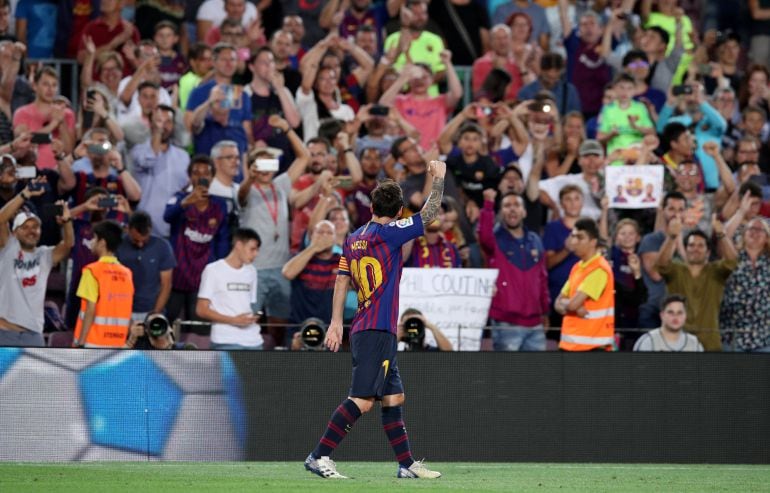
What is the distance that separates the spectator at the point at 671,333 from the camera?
14.8 meters

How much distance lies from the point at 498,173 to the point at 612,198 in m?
1.41

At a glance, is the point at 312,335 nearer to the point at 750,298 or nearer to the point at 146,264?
the point at 146,264

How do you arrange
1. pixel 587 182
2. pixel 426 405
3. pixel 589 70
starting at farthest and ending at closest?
pixel 589 70
pixel 587 182
pixel 426 405

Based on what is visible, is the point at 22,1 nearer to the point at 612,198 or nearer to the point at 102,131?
the point at 102,131

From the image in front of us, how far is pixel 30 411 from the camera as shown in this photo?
1298cm

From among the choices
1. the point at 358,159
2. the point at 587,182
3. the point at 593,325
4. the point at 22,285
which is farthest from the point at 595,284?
the point at 22,285

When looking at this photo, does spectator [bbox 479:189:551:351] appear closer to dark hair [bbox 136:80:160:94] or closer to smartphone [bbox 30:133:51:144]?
dark hair [bbox 136:80:160:94]

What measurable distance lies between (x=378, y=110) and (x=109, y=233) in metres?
4.30

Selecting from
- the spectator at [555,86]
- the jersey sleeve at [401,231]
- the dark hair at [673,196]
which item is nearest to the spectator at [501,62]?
the spectator at [555,86]

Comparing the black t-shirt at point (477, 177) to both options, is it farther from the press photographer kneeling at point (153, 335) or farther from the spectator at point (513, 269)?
the press photographer kneeling at point (153, 335)

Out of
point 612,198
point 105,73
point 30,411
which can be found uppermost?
point 105,73

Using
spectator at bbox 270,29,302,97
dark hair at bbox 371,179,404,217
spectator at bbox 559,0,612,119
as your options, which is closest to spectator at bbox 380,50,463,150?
spectator at bbox 270,29,302,97

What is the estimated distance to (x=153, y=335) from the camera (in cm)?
1377

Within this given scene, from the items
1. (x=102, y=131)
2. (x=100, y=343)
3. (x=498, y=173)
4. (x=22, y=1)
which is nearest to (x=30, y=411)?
(x=100, y=343)
